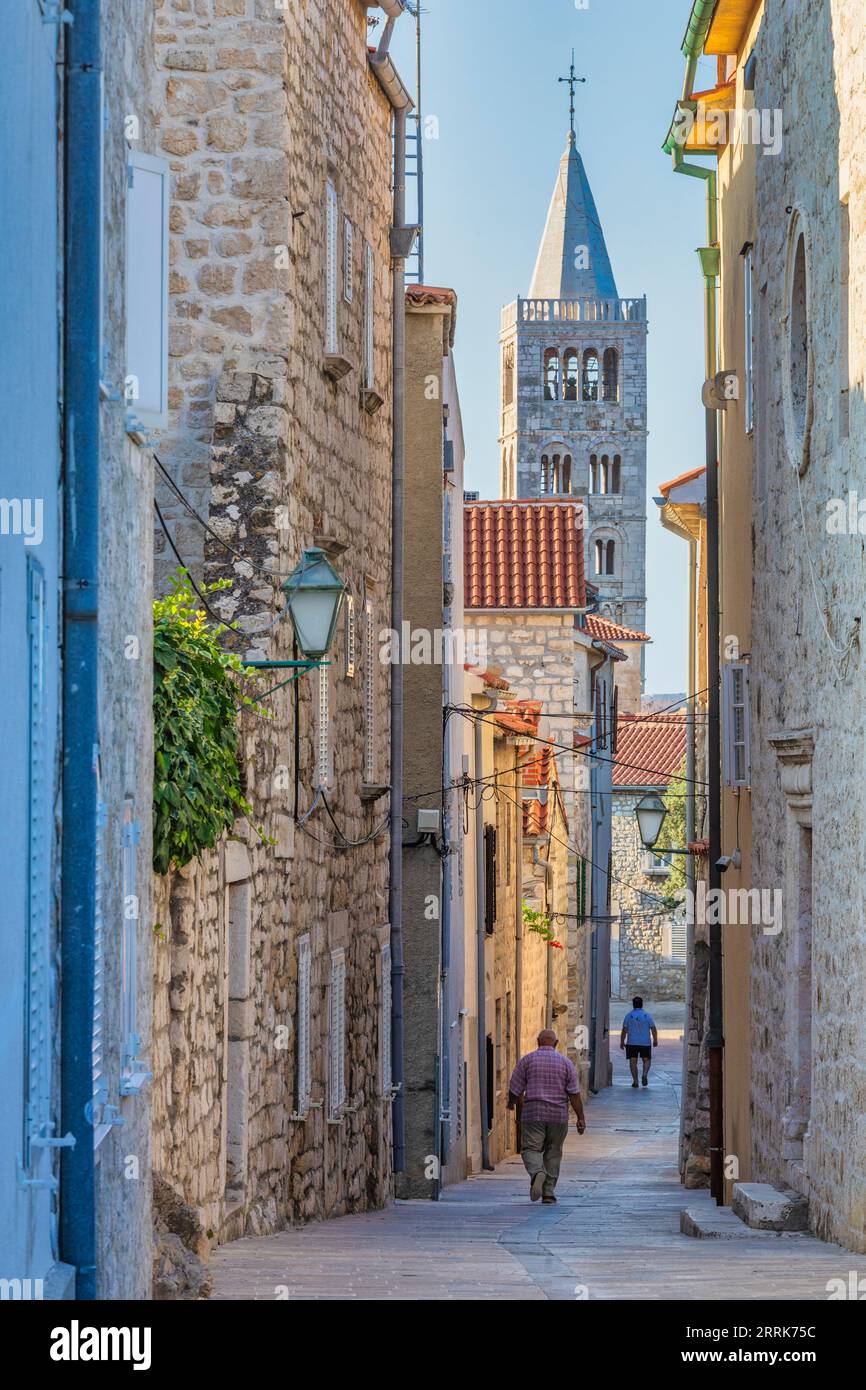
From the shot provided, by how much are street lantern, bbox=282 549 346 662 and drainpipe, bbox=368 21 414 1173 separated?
21.5 feet

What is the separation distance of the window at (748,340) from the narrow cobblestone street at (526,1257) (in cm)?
599

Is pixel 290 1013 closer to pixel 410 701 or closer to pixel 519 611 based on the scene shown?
pixel 410 701

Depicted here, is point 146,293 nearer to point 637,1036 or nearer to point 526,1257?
point 526,1257

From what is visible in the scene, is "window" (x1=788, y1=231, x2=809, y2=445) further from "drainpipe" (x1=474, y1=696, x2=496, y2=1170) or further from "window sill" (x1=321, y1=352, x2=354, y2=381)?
"drainpipe" (x1=474, y1=696, x2=496, y2=1170)

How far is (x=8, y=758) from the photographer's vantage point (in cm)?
495

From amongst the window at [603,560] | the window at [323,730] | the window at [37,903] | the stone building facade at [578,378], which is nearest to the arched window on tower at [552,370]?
the stone building facade at [578,378]

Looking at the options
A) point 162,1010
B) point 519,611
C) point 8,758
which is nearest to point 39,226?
point 8,758

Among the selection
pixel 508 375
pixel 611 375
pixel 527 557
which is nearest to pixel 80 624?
pixel 527 557

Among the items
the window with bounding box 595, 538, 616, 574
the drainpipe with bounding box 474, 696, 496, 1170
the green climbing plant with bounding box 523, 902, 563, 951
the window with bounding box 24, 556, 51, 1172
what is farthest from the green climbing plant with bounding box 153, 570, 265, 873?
the window with bounding box 595, 538, 616, 574

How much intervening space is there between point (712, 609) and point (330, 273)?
19.2ft

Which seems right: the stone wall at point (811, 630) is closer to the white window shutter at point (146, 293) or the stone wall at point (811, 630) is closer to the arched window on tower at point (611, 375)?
the white window shutter at point (146, 293)

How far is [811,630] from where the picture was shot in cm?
1158

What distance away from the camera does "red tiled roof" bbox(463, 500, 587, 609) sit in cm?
3159

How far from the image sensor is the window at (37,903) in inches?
203
